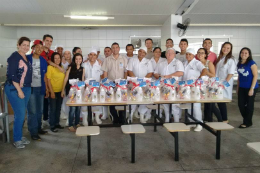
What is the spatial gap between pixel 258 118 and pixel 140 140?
2.83m

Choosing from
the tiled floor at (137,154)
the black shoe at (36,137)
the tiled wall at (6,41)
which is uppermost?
the tiled wall at (6,41)

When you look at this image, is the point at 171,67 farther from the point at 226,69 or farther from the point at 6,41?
the point at 6,41

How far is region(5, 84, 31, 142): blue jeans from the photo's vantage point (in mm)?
2775

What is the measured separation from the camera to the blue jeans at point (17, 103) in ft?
9.11

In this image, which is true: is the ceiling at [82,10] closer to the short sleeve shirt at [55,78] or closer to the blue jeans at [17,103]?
the short sleeve shirt at [55,78]

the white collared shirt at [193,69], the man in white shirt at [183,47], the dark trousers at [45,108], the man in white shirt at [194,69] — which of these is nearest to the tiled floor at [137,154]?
the man in white shirt at [194,69]

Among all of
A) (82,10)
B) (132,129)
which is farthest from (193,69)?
(82,10)

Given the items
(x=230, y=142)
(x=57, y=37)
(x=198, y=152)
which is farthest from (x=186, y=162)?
(x=57, y=37)

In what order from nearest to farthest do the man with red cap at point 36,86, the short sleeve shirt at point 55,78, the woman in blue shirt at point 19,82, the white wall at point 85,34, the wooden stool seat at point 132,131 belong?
the wooden stool seat at point 132,131, the woman in blue shirt at point 19,82, the man with red cap at point 36,86, the short sleeve shirt at point 55,78, the white wall at point 85,34

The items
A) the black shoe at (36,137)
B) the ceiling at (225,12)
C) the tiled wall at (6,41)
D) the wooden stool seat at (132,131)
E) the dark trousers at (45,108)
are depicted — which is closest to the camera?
the wooden stool seat at (132,131)

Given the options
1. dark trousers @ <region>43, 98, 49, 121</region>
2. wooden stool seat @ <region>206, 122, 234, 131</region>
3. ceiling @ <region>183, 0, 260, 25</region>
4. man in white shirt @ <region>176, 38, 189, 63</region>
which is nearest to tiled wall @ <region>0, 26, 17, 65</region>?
dark trousers @ <region>43, 98, 49, 121</region>

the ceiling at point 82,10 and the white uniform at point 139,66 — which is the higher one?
the ceiling at point 82,10

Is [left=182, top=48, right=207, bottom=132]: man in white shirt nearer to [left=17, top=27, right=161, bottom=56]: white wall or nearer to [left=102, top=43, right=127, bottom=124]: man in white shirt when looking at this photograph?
[left=102, top=43, right=127, bottom=124]: man in white shirt

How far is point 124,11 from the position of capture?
5.74m
